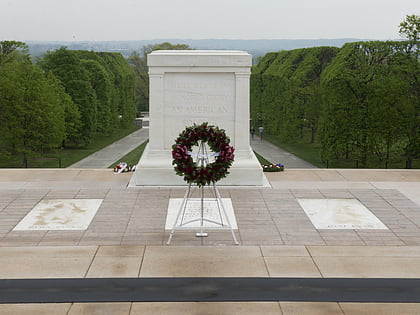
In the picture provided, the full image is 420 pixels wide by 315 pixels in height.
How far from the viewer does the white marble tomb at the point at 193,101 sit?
1284 centimetres

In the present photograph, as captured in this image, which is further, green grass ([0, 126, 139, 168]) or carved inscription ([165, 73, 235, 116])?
green grass ([0, 126, 139, 168])

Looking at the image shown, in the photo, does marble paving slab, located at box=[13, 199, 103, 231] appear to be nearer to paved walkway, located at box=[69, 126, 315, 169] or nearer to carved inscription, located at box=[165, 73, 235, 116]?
carved inscription, located at box=[165, 73, 235, 116]

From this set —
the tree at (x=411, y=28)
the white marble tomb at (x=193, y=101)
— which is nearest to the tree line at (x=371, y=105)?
the tree at (x=411, y=28)

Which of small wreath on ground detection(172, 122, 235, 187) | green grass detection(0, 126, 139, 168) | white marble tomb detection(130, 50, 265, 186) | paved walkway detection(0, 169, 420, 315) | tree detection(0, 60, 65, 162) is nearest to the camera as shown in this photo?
paved walkway detection(0, 169, 420, 315)

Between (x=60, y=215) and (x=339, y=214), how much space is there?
18.3 ft

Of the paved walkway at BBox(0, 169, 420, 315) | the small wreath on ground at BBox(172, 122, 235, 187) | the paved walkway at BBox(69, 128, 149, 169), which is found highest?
the small wreath on ground at BBox(172, 122, 235, 187)

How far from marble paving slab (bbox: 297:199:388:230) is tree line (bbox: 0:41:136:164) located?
21628 mm

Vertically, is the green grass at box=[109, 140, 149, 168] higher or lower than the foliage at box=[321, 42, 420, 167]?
lower

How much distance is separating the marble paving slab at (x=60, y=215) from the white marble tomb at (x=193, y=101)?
1.86 m

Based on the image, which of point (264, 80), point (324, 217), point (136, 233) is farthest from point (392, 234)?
point (264, 80)

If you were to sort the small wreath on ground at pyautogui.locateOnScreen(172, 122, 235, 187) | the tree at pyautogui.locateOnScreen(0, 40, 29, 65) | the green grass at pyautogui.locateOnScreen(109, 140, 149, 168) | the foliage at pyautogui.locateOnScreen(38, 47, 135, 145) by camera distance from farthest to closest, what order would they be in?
the tree at pyautogui.locateOnScreen(0, 40, 29, 65)
the foliage at pyautogui.locateOnScreen(38, 47, 135, 145)
the green grass at pyautogui.locateOnScreen(109, 140, 149, 168)
the small wreath on ground at pyautogui.locateOnScreen(172, 122, 235, 187)

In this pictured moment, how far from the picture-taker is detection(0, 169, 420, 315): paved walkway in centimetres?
705

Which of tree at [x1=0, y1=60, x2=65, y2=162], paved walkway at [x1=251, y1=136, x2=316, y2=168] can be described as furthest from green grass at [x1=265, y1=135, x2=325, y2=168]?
tree at [x1=0, y1=60, x2=65, y2=162]

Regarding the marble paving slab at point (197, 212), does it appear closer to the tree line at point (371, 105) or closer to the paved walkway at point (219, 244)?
the paved walkway at point (219, 244)
